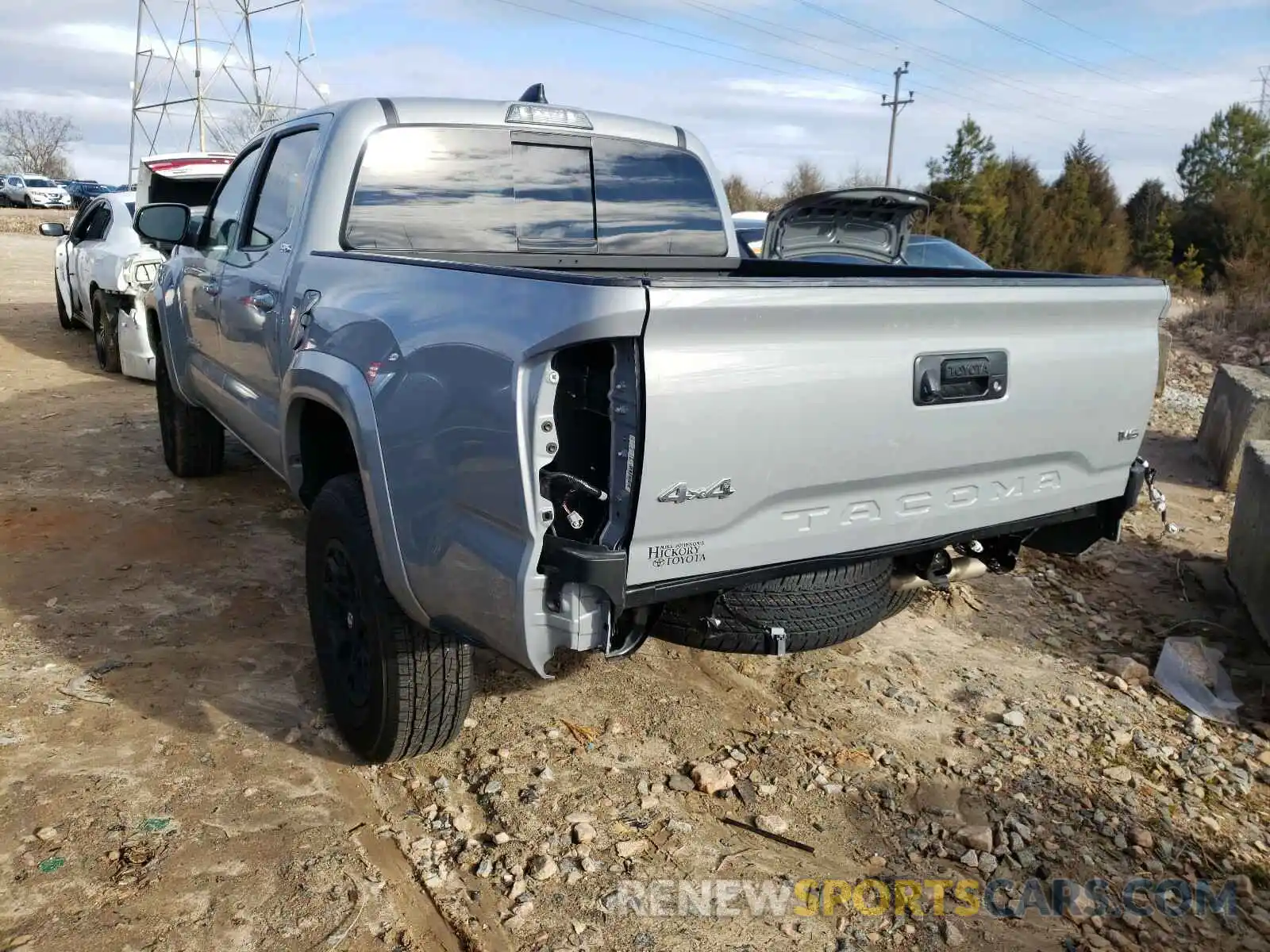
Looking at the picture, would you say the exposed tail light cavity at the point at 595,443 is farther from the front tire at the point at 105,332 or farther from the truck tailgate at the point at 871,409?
the front tire at the point at 105,332

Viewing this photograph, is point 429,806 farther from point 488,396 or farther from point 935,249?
point 935,249

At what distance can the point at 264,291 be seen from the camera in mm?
3795

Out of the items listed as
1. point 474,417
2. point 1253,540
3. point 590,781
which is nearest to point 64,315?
point 590,781

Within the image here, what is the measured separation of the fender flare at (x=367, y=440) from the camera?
2.68 m

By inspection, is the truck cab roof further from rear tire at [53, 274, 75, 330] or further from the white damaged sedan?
rear tire at [53, 274, 75, 330]

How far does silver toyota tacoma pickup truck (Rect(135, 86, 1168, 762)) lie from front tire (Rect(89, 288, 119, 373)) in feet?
20.7

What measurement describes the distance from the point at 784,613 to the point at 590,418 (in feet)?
2.70

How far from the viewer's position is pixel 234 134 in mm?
40500

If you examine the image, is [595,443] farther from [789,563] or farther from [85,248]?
[85,248]

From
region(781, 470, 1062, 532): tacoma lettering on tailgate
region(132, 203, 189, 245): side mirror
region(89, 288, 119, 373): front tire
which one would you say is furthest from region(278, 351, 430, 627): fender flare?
region(89, 288, 119, 373): front tire

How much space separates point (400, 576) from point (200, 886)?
0.95 meters

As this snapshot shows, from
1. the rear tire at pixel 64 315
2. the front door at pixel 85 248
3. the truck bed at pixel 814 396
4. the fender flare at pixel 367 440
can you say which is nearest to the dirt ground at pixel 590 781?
the fender flare at pixel 367 440

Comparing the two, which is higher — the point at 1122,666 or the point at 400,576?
the point at 400,576

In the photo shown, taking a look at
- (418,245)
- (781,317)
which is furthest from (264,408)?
(781,317)
